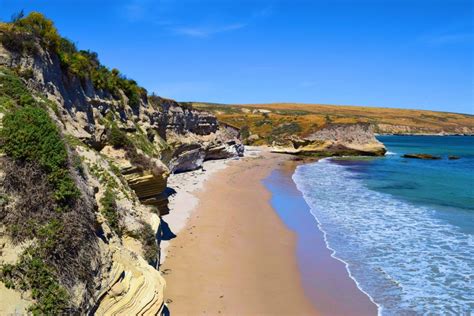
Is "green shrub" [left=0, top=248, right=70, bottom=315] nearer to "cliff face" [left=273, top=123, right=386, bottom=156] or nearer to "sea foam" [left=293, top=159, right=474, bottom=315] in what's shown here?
"sea foam" [left=293, top=159, right=474, bottom=315]


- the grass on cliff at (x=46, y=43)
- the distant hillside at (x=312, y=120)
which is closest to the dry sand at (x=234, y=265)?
the grass on cliff at (x=46, y=43)

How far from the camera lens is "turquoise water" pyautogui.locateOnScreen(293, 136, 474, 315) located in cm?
1191

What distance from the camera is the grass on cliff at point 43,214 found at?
229 inches

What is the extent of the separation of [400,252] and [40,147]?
13135 mm

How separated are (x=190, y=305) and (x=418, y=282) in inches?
279

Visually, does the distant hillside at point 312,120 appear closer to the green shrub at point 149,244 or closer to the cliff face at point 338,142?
the cliff face at point 338,142

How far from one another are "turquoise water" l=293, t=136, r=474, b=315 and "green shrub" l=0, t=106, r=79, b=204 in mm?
8618

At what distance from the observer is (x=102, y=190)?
10.1 metres

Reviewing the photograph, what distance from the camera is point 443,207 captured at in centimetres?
2380

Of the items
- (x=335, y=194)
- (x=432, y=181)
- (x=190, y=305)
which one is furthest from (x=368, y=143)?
(x=190, y=305)

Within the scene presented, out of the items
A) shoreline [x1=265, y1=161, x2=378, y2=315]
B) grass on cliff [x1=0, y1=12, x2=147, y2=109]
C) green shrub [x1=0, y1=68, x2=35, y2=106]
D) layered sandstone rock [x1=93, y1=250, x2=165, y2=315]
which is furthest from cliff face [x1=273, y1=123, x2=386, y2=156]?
layered sandstone rock [x1=93, y1=250, x2=165, y2=315]

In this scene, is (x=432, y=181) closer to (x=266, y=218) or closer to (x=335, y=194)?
(x=335, y=194)

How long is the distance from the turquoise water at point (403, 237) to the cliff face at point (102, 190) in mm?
6808

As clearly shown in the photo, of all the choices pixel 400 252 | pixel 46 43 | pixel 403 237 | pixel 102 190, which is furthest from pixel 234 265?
pixel 46 43
